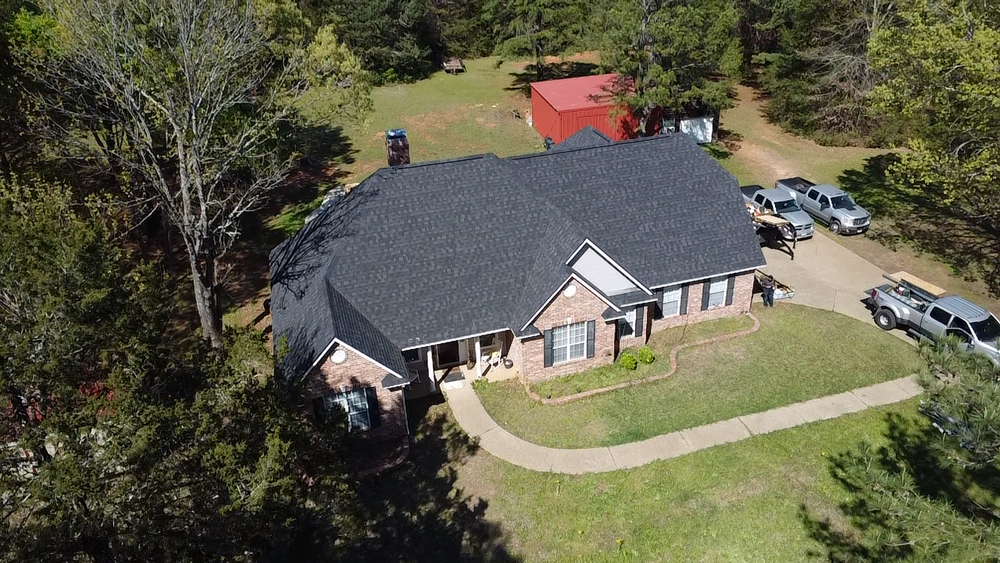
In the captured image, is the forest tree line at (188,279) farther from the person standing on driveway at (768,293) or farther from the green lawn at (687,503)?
the person standing on driveway at (768,293)

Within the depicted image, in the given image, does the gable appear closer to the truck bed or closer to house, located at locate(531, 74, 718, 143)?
the truck bed

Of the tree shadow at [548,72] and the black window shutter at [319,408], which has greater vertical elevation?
the tree shadow at [548,72]

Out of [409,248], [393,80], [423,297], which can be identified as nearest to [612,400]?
[423,297]

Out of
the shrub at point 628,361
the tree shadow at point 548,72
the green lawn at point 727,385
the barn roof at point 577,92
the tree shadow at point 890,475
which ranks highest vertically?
the barn roof at point 577,92

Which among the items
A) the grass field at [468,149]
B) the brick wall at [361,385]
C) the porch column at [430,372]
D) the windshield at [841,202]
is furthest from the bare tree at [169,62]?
the windshield at [841,202]

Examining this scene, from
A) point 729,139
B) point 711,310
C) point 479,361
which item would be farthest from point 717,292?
point 729,139

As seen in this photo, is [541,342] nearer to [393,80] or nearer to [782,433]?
[782,433]


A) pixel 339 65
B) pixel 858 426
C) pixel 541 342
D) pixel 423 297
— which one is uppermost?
pixel 339 65
